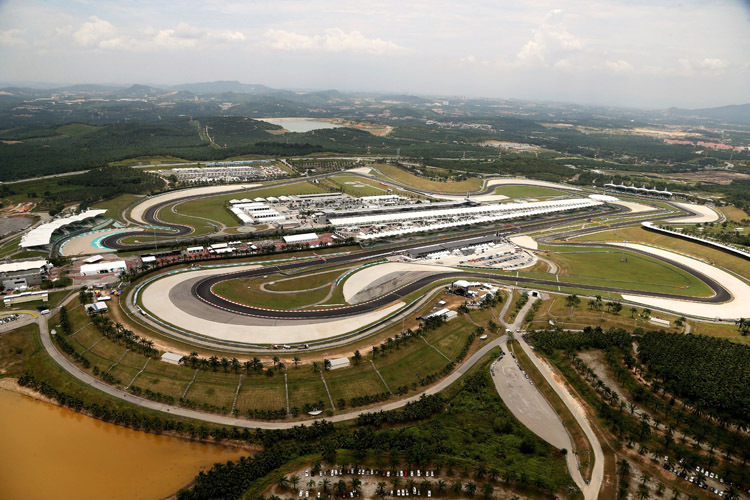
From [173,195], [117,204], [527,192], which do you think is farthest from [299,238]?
[527,192]

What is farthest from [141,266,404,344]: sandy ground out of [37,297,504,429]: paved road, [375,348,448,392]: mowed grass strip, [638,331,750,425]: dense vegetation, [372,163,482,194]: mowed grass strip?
[372,163,482,194]: mowed grass strip

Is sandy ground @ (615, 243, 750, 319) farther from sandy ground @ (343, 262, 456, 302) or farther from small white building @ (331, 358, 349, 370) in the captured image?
small white building @ (331, 358, 349, 370)

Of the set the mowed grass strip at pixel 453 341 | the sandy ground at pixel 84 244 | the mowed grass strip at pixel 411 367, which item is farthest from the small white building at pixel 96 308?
the mowed grass strip at pixel 453 341

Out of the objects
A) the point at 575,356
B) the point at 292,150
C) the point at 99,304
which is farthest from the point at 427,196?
the point at 99,304

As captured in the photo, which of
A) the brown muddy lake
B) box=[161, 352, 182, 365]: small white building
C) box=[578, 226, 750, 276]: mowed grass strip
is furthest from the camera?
box=[578, 226, 750, 276]: mowed grass strip

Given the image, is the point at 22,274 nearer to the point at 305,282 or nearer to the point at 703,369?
the point at 305,282

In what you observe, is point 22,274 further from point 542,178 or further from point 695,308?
point 542,178

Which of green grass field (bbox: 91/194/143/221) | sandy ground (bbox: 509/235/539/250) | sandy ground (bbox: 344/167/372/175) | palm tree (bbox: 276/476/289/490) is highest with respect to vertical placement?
sandy ground (bbox: 344/167/372/175)
